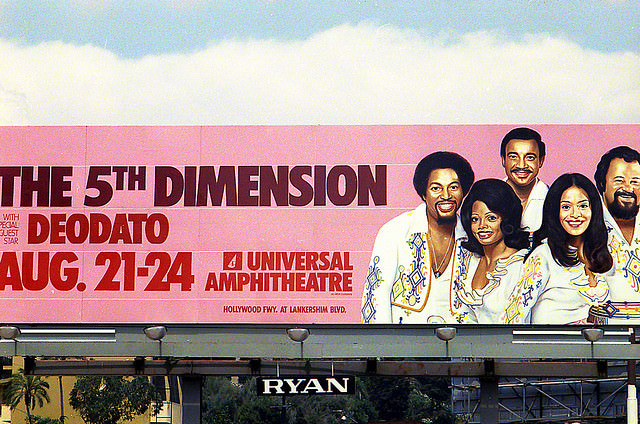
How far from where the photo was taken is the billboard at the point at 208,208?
1755 centimetres

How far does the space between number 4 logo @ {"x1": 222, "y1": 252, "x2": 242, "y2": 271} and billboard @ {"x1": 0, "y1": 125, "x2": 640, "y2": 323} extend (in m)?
0.03

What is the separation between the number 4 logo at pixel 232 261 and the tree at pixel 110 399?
132 ft

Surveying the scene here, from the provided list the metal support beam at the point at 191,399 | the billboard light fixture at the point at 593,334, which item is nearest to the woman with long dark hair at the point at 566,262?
the billboard light fixture at the point at 593,334

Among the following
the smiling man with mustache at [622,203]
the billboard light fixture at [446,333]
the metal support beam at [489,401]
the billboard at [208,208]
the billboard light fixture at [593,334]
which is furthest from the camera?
the billboard at [208,208]

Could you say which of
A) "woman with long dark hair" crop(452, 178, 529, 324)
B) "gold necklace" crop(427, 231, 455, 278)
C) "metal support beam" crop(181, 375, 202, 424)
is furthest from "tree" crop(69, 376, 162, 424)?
"woman with long dark hair" crop(452, 178, 529, 324)

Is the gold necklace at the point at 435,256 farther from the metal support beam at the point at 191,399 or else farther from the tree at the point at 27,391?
the tree at the point at 27,391

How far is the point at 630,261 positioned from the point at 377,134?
5.62 meters

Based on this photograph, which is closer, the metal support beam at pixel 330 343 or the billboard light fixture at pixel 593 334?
the billboard light fixture at pixel 593 334

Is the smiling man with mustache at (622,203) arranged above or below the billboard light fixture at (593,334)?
above

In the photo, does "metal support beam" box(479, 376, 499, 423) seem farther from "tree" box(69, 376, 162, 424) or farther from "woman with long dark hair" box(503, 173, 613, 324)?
"tree" box(69, 376, 162, 424)

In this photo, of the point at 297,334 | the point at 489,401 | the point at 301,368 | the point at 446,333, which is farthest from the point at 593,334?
the point at 301,368

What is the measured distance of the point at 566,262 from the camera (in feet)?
57.1

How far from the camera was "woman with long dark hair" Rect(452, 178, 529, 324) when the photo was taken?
17.2 m

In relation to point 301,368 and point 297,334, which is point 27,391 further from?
point 297,334
